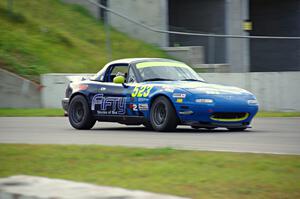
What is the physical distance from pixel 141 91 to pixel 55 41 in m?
15.7

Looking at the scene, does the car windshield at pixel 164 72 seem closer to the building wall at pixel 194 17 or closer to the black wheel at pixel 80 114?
the black wheel at pixel 80 114

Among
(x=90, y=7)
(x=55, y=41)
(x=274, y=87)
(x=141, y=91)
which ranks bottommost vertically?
(x=274, y=87)

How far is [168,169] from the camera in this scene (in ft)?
27.2

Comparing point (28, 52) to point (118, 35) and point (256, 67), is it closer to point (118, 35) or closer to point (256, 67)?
point (118, 35)

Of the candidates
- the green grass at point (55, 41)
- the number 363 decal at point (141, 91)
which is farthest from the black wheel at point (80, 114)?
the green grass at point (55, 41)

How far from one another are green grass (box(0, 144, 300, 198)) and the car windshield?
3774 millimetres

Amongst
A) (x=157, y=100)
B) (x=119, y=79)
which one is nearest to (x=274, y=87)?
(x=119, y=79)

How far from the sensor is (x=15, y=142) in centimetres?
1174

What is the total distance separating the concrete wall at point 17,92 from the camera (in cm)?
2344

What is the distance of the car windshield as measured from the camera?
13.9m

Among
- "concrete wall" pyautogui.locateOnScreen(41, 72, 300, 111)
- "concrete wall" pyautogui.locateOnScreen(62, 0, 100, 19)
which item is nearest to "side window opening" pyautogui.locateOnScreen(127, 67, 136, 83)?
"concrete wall" pyautogui.locateOnScreen(41, 72, 300, 111)

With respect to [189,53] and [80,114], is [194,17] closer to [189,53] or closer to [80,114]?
[189,53]

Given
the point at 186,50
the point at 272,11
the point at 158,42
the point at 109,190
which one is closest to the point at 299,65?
the point at 186,50

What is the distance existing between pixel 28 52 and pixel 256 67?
803 centimetres
